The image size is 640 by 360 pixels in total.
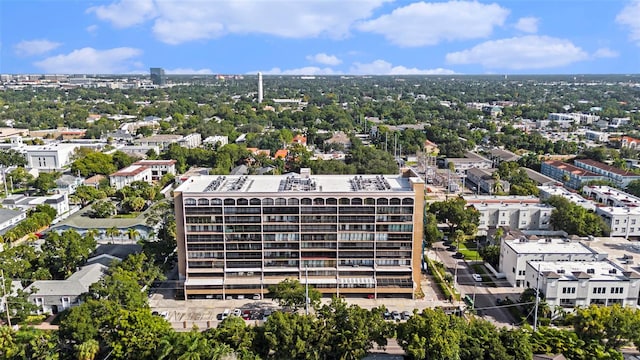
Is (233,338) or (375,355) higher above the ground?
(233,338)

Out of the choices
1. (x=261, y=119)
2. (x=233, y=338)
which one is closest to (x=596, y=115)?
(x=261, y=119)

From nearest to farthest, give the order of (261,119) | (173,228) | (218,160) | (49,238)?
(49,238) < (173,228) < (218,160) < (261,119)

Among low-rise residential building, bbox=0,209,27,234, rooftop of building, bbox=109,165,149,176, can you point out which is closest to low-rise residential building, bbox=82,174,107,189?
rooftop of building, bbox=109,165,149,176

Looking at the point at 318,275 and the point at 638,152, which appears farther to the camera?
the point at 638,152

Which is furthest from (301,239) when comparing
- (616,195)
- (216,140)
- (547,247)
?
(216,140)

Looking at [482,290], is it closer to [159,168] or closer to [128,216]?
[128,216]

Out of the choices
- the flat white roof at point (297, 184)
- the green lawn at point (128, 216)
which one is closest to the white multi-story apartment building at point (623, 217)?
the flat white roof at point (297, 184)

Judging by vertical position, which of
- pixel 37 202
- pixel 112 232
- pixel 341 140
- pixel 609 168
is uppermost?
pixel 341 140

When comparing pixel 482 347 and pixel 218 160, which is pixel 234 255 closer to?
pixel 482 347
